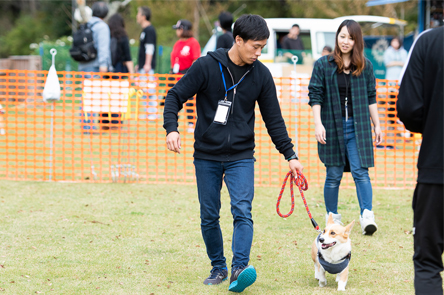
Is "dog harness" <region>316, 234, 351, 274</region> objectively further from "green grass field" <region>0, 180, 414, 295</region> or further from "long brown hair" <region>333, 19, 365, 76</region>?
"long brown hair" <region>333, 19, 365, 76</region>

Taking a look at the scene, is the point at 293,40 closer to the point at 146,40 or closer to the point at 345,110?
the point at 146,40

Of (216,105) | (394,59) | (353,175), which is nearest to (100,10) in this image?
(353,175)

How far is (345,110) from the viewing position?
502 cm

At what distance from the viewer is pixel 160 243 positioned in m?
4.85

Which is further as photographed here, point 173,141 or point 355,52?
point 355,52

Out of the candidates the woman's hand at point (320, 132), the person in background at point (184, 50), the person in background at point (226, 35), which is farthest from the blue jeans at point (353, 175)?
the person in background at point (184, 50)

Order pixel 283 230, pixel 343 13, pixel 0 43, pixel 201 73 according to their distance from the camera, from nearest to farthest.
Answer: pixel 201 73
pixel 283 230
pixel 343 13
pixel 0 43

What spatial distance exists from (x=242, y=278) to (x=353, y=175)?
2056 mm

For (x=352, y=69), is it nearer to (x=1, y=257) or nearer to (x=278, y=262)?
(x=278, y=262)

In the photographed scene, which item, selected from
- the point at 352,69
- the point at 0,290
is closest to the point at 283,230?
the point at 352,69

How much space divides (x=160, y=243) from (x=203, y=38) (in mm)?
28801

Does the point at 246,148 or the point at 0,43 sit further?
the point at 0,43

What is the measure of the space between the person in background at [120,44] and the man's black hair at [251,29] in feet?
23.8

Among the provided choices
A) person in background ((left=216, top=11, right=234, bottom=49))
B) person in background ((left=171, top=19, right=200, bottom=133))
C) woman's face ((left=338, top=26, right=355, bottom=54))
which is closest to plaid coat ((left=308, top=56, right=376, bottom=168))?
woman's face ((left=338, top=26, right=355, bottom=54))
